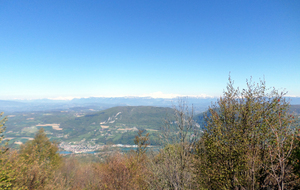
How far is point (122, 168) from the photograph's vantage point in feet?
41.7

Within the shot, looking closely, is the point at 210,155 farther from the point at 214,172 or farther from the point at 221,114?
the point at 221,114

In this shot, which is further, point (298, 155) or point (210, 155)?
point (210, 155)

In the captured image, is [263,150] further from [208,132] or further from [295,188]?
[208,132]

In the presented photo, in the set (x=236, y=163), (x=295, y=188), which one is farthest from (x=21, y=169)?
(x=295, y=188)

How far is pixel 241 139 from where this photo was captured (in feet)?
35.3

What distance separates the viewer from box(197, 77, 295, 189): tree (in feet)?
34.0

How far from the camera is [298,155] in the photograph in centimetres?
1011

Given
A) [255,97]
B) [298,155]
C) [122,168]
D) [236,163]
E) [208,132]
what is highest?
[255,97]

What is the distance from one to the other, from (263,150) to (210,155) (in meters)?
4.10

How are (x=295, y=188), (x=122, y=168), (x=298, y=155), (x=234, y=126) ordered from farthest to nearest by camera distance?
(x=122, y=168) → (x=234, y=126) → (x=298, y=155) → (x=295, y=188)

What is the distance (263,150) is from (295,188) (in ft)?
8.86

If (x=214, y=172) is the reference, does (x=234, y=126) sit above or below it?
above

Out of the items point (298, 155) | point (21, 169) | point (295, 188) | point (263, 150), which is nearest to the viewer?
point (295, 188)

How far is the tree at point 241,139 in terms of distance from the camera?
10.4 metres
